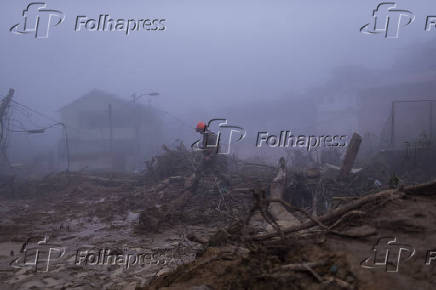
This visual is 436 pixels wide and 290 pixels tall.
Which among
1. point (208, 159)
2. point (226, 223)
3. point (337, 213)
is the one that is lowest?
point (226, 223)

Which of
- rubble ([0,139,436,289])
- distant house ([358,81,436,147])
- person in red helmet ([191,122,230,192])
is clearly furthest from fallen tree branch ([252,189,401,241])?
distant house ([358,81,436,147])

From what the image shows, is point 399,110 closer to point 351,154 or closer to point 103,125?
point 351,154

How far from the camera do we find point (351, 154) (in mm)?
10625

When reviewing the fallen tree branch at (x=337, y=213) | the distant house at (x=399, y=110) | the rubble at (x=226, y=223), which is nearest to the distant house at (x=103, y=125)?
the rubble at (x=226, y=223)

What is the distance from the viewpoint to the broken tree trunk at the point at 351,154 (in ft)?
34.7

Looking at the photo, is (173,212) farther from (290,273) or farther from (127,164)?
(127,164)

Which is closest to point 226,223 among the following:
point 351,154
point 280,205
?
point 280,205

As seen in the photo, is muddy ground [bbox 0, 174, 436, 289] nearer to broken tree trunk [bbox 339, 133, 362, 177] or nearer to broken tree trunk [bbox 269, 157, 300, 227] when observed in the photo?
broken tree trunk [bbox 269, 157, 300, 227]

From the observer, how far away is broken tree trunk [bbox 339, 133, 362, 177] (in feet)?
34.7

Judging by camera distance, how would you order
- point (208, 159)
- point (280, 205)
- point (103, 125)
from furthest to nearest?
point (103, 125), point (208, 159), point (280, 205)

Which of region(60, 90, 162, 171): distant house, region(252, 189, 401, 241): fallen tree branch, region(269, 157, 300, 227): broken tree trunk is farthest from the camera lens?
region(60, 90, 162, 171): distant house

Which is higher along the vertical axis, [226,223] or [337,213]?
[337,213]

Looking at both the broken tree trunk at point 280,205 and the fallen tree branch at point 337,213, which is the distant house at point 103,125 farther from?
the fallen tree branch at point 337,213

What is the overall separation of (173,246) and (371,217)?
13.7 feet
